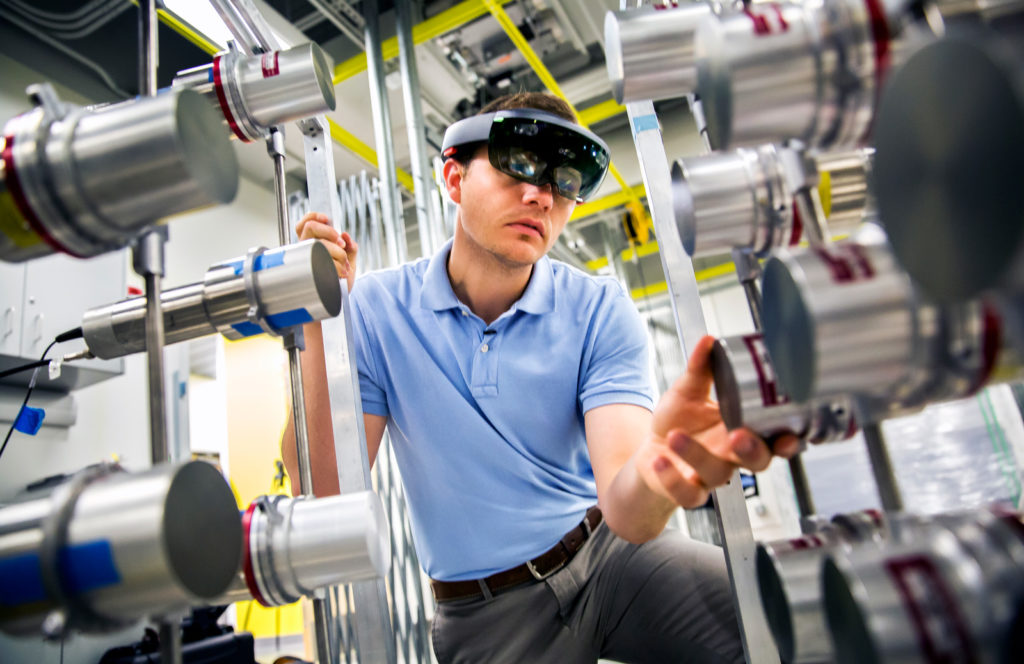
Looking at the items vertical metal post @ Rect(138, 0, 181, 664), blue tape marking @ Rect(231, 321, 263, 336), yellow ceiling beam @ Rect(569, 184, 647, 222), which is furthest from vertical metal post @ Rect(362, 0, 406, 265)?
vertical metal post @ Rect(138, 0, 181, 664)

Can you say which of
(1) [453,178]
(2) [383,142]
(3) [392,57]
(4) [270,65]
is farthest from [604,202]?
(4) [270,65]

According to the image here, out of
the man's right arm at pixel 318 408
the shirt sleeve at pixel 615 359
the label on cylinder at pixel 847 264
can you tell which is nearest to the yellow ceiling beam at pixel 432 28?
the shirt sleeve at pixel 615 359

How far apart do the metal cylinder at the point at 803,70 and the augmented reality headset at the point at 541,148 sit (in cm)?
99

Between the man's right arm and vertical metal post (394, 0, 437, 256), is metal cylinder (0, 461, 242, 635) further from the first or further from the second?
vertical metal post (394, 0, 437, 256)

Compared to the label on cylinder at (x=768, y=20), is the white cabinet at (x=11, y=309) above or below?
above

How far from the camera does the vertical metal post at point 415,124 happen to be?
2.97 meters

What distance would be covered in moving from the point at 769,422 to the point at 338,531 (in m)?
0.42

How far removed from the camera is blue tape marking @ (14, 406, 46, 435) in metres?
1.13

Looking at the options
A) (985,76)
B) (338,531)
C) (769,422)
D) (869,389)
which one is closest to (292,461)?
(338,531)

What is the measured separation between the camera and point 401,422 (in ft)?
5.02

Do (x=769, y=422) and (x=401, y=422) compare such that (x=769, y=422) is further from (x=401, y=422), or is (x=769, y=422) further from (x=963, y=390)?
(x=401, y=422)

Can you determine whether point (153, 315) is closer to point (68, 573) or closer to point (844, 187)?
point (68, 573)

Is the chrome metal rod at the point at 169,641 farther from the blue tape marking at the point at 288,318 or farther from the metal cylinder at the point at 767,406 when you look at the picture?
the metal cylinder at the point at 767,406

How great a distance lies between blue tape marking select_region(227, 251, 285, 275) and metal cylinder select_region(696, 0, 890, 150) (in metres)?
0.50
